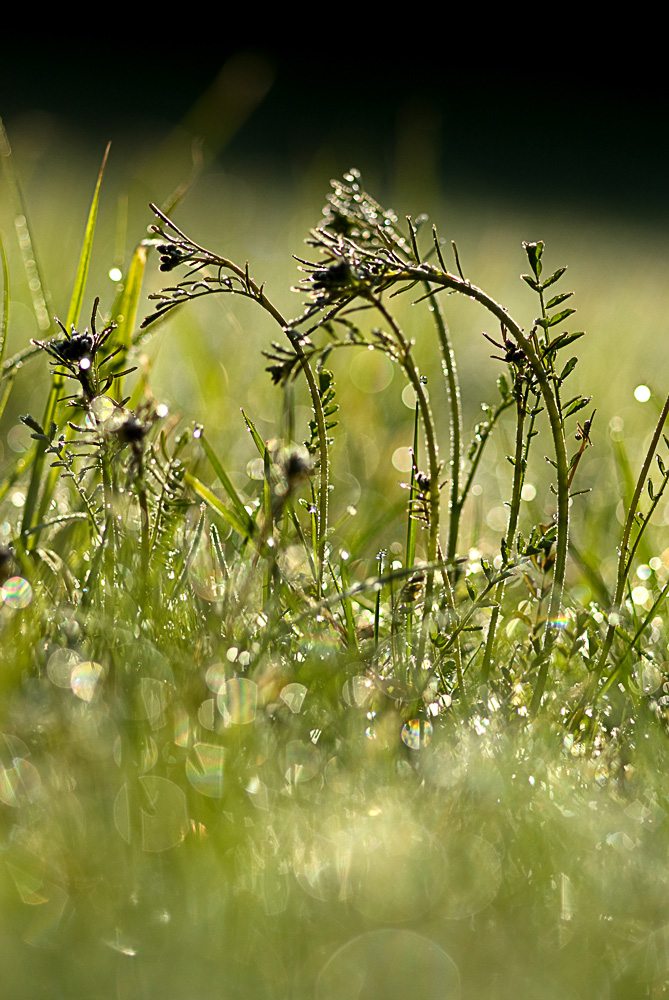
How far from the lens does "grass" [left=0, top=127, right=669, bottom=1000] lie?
1.99ft

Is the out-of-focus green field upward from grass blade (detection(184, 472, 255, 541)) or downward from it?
upward

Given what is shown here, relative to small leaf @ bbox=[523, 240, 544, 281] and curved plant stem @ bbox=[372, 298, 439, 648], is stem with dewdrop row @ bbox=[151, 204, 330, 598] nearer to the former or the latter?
curved plant stem @ bbox=[372, 298, 439, 648]

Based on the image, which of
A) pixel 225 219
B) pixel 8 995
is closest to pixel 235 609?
pixel 8 995

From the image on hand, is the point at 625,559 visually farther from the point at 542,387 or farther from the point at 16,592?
the point at 16,592

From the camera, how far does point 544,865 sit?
2.19ft

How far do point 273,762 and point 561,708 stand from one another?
0.99ft

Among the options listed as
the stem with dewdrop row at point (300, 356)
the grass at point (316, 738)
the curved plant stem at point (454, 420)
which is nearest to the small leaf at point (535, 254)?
the grass at point (316, 738)

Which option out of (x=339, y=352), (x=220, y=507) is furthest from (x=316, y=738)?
(x=339, y=352)

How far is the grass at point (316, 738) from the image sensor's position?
607mm

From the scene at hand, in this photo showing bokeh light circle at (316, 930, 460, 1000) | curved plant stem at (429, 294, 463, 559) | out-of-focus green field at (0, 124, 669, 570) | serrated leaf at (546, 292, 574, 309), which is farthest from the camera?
out-of-focus green field at (0, 124, 669, 570)

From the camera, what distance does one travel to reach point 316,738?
0.79 meters

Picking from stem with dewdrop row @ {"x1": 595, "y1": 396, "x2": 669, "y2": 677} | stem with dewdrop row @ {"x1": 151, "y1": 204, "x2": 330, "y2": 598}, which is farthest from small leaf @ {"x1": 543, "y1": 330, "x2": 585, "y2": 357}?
stem with dewdrop row @ {"x1": 151, "y1": 204, "x2": 330, "y2": 598}

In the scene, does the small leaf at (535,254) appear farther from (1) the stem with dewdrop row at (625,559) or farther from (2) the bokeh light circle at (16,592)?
(2) the bokeh light circle at (16,592)

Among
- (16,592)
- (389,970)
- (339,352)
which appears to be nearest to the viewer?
(389,970)
